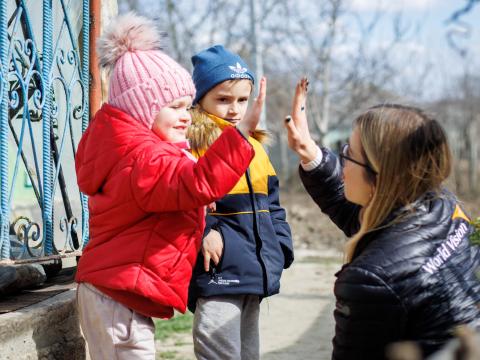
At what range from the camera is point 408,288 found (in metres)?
2.01

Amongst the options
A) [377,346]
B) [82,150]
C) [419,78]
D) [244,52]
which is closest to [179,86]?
[82,150]

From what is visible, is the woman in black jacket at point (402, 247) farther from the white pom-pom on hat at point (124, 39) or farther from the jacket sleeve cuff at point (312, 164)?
the white pom-pom on hat at point (124, 39)

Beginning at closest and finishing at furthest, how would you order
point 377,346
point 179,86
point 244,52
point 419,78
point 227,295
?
1. point 377,346
2. point 179,86
3. point 227,295
4. point 244,52
5. point 419,78

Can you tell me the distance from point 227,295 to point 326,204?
1.76ft

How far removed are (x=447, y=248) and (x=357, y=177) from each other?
35 cm

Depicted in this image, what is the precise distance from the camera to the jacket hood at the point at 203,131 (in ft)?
9.89

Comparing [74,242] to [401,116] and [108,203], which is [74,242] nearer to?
[108,203]

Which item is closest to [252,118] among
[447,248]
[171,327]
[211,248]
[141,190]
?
[141,190]

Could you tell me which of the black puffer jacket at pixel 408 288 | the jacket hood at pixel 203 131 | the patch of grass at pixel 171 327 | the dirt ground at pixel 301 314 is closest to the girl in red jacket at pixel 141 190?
the jacket hood at pixel 203 131

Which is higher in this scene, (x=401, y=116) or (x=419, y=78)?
(x=401, y=116)

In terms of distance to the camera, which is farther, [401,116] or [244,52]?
[244,52]

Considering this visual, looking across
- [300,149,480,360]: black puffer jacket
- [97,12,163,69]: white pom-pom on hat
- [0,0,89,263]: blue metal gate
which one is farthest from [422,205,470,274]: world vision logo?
[0,0,89,263]: blue metal gate

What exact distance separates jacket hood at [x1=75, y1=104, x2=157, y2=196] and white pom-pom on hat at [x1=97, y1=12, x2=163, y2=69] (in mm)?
209

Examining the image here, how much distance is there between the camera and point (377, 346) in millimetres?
2049
